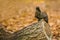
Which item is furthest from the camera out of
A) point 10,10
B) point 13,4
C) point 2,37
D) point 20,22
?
point 13,4

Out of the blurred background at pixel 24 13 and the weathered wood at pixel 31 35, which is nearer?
the weathered wood at pixel 31 35

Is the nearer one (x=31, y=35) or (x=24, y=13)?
(x=31, y=35)

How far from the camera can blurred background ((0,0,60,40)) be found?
307cm

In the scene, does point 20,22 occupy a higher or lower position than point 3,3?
lower

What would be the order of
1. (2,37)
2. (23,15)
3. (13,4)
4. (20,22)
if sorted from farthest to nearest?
(13,4) < (23,15) < (20,22) < (2,37)

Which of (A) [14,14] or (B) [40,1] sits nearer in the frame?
(A) [14,14]

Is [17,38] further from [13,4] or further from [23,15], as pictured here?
[13,4]

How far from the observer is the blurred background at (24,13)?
121 inches

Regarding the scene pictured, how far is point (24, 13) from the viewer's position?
11.6 ft

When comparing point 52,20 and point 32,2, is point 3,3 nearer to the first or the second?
point 32,2

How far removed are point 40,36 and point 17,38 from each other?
237 mm

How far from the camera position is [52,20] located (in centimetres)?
324

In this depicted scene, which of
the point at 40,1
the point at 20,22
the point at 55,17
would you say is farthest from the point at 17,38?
the point at 40,1

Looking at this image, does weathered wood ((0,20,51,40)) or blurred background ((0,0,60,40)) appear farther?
blurred background ((0,0,60,40))
